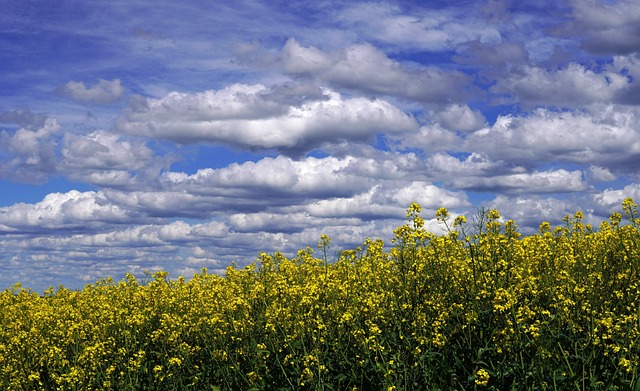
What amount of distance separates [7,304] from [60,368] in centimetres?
644

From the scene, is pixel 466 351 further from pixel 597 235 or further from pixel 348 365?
pixel 597 235

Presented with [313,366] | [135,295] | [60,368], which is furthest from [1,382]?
[313,366]

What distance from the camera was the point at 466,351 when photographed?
846cm

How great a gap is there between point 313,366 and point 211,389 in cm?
200

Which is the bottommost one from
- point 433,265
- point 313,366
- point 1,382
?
point 1,382

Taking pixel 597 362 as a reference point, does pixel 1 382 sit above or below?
below

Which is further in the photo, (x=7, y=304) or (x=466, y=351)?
(x=7, y=304)

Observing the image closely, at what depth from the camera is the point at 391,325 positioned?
9.29 metres

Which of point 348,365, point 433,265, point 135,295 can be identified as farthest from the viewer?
point 135,295

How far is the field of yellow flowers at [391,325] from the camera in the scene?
8.01 meters

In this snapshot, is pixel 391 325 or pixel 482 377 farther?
pixel 391 325

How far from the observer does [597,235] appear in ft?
38.4

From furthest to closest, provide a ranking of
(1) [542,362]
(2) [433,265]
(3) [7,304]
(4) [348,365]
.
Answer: (3) [7,304], (2) [433,265], (4) [348,365], (1) [542,362]

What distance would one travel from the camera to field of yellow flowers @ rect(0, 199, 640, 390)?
801 centimetres
